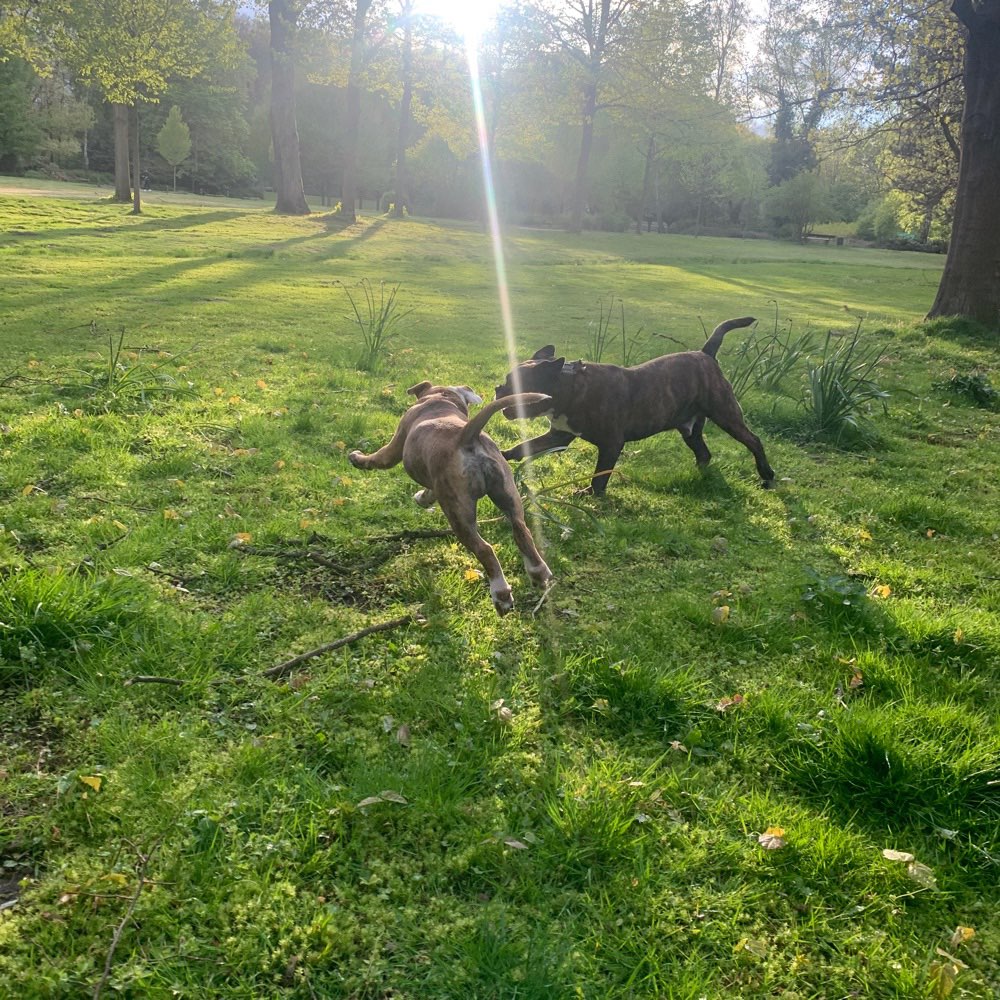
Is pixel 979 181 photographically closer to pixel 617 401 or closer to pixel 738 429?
pixel 738 429

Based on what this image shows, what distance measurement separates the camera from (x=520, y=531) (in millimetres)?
4129

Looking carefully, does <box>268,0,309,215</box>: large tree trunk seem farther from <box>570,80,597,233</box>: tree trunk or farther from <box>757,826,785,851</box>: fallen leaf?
<box>757,826,785,851</box>: fallen leaf

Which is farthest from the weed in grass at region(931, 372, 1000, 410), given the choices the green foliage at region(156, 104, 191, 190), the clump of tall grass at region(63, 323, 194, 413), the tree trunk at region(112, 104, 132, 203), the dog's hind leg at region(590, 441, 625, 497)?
the green foliage at region(156, 104, 191, 190)

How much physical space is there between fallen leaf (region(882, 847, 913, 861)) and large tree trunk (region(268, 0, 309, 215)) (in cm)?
3673

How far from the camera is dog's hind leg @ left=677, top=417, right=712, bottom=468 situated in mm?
6645

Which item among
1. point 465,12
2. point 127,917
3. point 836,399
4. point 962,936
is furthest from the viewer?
point 465,12

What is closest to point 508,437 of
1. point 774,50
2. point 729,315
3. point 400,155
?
point 729,315

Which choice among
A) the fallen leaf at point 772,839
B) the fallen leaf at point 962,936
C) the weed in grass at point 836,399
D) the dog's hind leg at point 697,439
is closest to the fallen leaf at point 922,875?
the fallen leaf at point 962,936

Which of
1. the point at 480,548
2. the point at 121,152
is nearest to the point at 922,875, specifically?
the point at 480,548

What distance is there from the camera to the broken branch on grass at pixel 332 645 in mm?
3440

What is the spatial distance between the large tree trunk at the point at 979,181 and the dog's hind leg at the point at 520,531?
43.0ft

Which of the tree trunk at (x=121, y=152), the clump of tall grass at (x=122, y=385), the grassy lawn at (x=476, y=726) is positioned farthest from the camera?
the tree trunk at (x=121, y=152)

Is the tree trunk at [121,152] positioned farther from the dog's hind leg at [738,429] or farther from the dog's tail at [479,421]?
the dog's tail at [479,421]

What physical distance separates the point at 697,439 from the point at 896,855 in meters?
4.64
